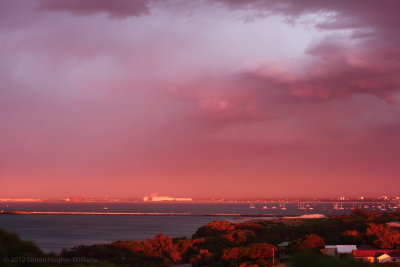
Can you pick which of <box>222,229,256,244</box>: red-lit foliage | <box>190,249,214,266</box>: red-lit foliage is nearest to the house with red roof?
<box>190,249,214,266</box>: red-lit foliage

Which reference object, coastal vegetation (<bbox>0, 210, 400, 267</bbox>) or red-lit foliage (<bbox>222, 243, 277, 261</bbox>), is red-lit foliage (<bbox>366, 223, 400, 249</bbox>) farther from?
red-lit foliage (<bbox>222, 243, 277, 261</bbox>)

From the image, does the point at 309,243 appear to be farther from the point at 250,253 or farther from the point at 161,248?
the point at 161,248

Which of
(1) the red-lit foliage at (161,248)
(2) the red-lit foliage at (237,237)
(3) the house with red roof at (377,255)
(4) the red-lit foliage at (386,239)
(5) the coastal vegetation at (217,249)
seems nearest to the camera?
(3) the house with red roof at (377,255)

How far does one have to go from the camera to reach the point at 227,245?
56438 mm

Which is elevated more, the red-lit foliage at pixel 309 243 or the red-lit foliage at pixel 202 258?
the red-lit foliage at pixel 309 243

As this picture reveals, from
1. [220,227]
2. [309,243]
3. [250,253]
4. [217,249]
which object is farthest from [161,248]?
[220,227]

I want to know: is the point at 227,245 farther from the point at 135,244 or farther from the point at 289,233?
the point at 289,233

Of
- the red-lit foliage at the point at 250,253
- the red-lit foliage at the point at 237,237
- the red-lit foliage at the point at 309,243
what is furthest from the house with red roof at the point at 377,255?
the red-lit foliage at the point at 237,237

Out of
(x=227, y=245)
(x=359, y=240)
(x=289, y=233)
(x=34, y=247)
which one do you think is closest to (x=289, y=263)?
(x=34, y=247)

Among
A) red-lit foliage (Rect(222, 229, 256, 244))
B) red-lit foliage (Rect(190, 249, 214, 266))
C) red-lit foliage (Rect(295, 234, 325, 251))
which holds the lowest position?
red-lit foliage (Rect(190, 249, 214, 266))

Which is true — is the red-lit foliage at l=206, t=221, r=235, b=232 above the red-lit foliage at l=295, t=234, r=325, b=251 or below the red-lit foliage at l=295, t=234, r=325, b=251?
below

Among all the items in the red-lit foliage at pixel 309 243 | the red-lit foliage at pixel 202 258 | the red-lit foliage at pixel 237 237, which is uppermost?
the red-lit foliage at pixel 309 243

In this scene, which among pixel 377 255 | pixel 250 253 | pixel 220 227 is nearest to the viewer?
pixel 250 253

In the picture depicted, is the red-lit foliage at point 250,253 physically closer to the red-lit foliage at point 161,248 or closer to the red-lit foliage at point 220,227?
the red-lit foliage at point 161,248
